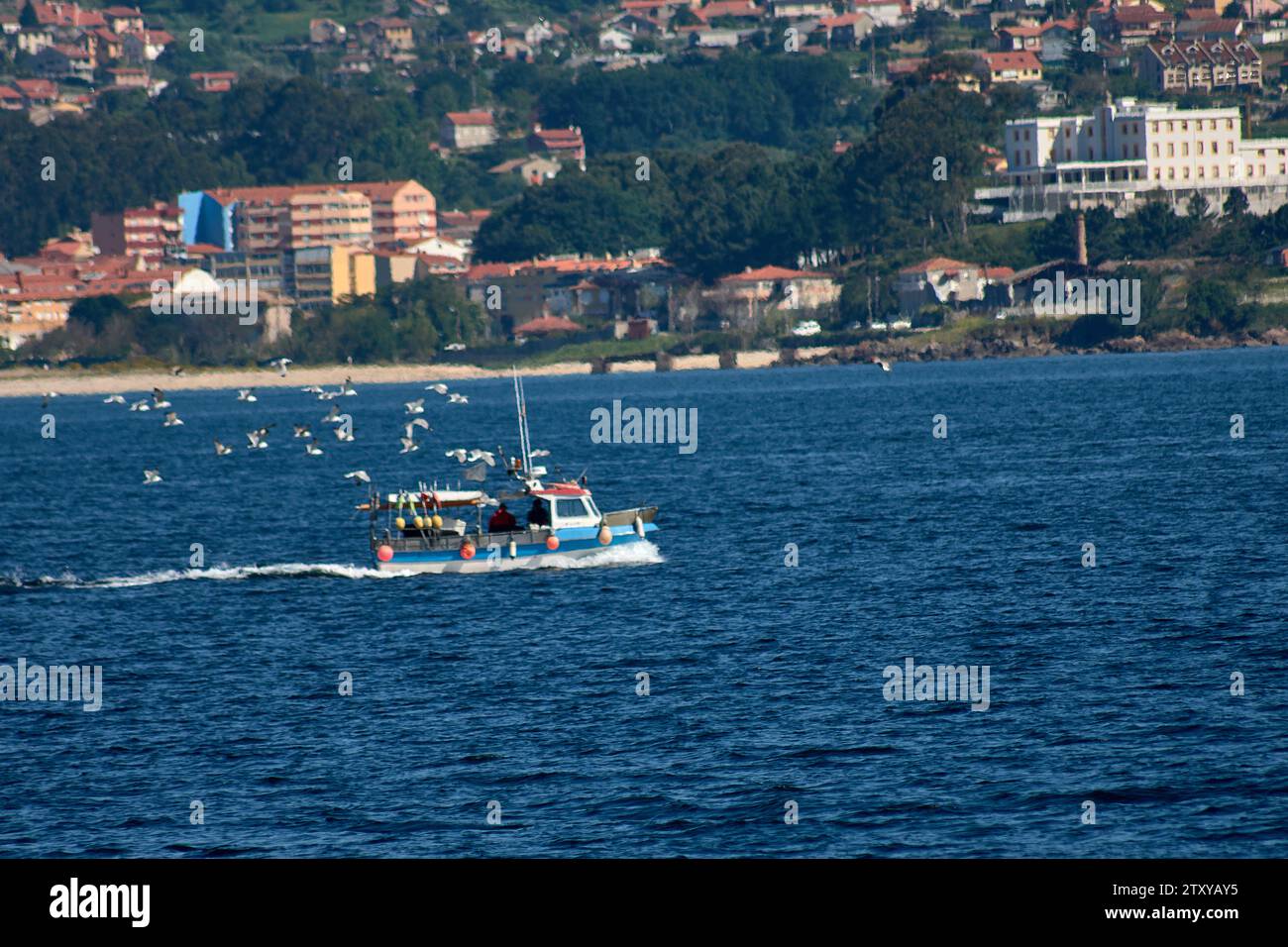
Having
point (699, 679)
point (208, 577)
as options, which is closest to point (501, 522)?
point (208, 577)

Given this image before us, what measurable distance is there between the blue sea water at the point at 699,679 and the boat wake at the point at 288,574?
18cm

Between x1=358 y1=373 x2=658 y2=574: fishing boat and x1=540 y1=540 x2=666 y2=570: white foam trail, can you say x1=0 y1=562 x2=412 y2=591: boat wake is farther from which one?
x1=540 y1=540 x2=666 y2=570: white foam trail

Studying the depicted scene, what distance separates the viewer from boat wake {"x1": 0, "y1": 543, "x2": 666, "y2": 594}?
6378 centimetres

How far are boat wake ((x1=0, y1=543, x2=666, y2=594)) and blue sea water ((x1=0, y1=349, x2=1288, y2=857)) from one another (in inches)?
7.3

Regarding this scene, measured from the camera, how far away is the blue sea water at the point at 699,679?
29.6 m

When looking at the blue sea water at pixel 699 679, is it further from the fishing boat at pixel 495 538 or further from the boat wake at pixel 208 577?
the fishing boat at pixel 495 538

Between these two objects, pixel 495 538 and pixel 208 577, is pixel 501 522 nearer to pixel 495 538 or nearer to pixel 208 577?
pixel 495 538

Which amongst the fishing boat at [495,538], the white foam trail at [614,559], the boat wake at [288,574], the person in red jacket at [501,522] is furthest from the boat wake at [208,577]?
the white foam trail at [614,559]

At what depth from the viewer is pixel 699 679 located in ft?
141

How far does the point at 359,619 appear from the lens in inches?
2157

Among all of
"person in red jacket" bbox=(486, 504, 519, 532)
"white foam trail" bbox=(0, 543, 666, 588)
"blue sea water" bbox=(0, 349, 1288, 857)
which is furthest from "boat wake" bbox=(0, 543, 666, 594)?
"person in red jacket" bbox=(486, 504, 519, 532)

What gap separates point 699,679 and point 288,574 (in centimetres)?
2613

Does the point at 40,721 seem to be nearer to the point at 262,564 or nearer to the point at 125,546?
the point at 262,564

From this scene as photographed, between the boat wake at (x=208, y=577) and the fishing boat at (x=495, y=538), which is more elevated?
the fishing boat at (x=495, y=538)
